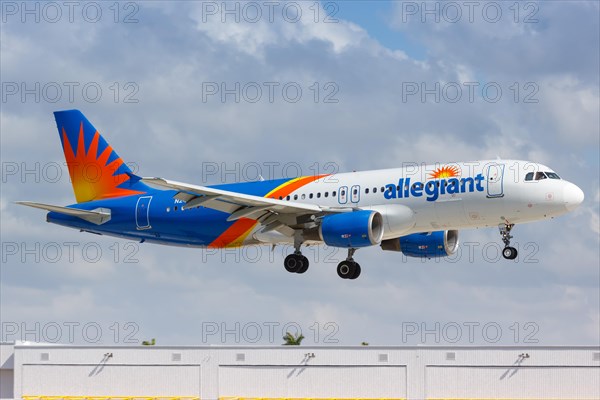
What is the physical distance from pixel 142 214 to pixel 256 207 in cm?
792

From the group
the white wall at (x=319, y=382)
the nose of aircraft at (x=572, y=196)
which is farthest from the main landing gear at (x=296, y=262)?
the nose of aircraft at (x=572, y=196)

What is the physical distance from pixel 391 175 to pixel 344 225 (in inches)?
137

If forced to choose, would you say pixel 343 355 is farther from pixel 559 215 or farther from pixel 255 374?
pixel 559 215

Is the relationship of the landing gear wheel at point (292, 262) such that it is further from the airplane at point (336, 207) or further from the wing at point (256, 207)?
the wing at point (256, 207)

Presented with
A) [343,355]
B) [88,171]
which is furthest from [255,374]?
[88,171]

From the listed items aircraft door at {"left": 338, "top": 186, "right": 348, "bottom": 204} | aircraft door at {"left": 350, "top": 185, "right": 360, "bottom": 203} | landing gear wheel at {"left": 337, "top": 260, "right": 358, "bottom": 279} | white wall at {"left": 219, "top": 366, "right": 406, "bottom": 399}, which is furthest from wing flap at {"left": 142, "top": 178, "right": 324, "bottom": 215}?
white wall at {"left": 219, "top": 366, "right": 406, "bottom": 399}

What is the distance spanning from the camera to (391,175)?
63.4m

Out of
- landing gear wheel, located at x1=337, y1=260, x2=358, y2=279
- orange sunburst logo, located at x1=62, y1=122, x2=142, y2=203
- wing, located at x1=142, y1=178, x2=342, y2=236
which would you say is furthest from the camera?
orange sunburst logo, located at x1=62, y1=122, x2=142, y2=203

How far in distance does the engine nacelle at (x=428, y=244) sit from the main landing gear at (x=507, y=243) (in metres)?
6.65

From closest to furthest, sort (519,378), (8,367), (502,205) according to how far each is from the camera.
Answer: (502,205) → (519,378) → (8,367)

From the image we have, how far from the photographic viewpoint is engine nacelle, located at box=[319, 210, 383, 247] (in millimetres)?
61469

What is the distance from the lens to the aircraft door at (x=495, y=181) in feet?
199

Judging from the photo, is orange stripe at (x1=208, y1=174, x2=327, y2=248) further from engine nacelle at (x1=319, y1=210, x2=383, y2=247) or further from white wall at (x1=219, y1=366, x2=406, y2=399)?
white wall at (x1=219, y1=366, x2=406, y2=399)

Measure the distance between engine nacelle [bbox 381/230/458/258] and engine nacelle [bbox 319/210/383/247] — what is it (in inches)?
258
